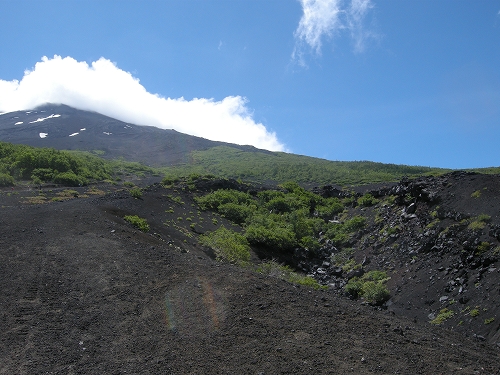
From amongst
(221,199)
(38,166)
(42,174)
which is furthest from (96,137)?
(221,199)

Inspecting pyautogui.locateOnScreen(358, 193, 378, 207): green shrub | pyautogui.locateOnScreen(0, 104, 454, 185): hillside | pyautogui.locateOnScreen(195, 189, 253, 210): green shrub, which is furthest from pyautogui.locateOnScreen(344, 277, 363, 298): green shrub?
pyautogui.locateOnScreen(0, 104, 454, 185): hillside

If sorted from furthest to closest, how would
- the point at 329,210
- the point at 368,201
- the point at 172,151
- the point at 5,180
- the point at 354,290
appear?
1. the point at 172,151
2. the point at 329,210
3. the point at 368,201
4. the point at 5,180
5. the point at 354,290

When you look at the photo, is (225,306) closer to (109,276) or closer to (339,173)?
(109,276)

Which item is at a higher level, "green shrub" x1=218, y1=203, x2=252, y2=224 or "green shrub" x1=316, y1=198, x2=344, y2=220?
"green shrub" x1=316, y1=198, x2=344, y2=220

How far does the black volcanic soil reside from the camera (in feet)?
20.0

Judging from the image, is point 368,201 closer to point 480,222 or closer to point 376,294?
point 480,222

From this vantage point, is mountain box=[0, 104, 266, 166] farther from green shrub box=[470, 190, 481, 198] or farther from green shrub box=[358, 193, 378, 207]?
green shrub box=[470, 190, 481, 198]

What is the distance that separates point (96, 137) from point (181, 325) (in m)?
101

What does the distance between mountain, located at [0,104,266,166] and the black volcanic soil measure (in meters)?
73.2

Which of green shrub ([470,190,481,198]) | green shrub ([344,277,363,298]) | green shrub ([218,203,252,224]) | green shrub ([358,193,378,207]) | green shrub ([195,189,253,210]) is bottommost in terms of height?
green shrub ([344,277,363,298])

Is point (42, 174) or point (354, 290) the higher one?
point (42, 174)

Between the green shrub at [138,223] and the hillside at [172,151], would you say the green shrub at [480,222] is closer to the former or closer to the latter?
the green shrub at [138,223]

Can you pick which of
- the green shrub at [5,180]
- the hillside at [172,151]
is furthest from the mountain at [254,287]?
the hillside at [172,151]

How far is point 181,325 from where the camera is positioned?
289 inches
